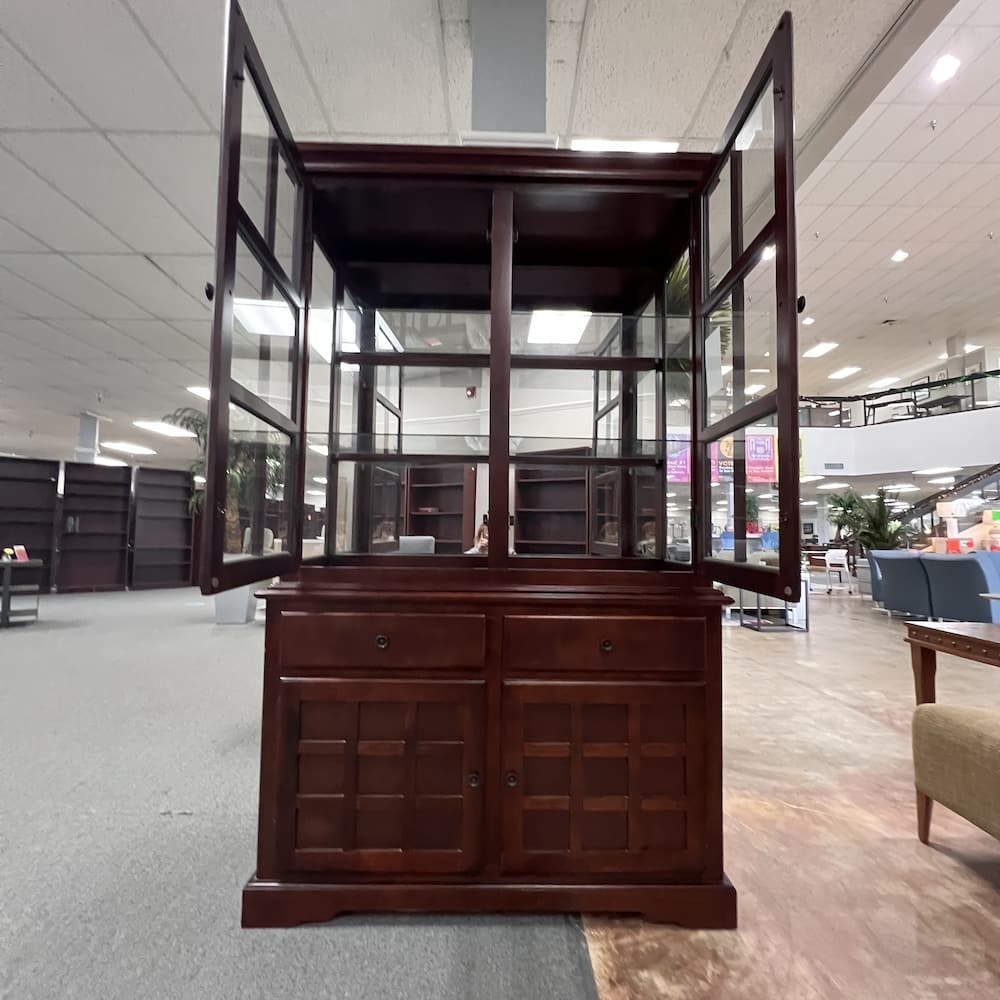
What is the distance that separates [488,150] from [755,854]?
2.39 metres

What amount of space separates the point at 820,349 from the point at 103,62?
11.6 m

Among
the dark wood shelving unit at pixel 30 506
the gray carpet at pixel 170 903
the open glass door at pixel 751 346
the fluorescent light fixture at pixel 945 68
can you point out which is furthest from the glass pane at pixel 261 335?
the dark wood shelving unit at pixel 30 506

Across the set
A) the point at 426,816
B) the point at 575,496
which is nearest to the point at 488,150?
the point at 575,496

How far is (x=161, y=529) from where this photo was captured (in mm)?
10406

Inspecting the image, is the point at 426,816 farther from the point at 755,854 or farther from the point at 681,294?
the point at 681,294

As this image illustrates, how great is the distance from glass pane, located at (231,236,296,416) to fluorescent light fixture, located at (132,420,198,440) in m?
10.9

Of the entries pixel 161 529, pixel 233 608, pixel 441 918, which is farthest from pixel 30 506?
pixel 441 918

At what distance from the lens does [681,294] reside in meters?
1.90

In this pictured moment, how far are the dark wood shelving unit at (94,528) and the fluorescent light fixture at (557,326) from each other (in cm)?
1018

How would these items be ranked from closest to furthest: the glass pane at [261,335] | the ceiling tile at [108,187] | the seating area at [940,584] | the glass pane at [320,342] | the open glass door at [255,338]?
the open glass door at [255,338] → the glass pane at [261,335] → the glass pane at [320,342] → the ceiling tile at [108,187] → the seating area at [940,584]

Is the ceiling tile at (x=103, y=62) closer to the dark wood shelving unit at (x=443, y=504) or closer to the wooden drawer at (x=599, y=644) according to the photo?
the dark wood shelving unit at (x=443, y=504)

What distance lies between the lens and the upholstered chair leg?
1.90 m

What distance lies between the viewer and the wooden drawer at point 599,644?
1510 millimetres

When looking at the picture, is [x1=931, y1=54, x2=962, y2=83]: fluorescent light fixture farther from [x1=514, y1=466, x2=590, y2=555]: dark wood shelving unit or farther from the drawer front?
the drawer front
